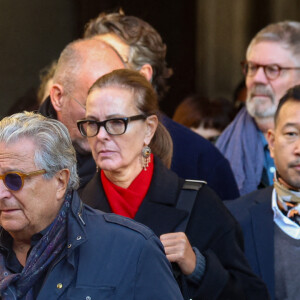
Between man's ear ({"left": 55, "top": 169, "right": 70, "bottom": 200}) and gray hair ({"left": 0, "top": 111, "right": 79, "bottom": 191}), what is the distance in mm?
19

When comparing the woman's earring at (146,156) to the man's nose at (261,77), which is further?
the man's nose at (261,77)

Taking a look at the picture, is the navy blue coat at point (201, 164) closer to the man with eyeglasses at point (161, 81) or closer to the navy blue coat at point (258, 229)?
the man with eyeglasses at point (161, 81)

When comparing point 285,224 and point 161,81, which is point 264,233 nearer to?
point 285,224

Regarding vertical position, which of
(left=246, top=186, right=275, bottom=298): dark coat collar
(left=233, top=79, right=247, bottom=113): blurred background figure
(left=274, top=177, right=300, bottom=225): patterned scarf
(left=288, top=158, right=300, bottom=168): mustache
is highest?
(left=288, top=158, right=300, bottom=168): mustache

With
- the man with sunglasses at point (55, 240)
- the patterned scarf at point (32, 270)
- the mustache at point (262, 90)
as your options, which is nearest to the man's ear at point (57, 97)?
the man with sunglasses at point (55, 240)

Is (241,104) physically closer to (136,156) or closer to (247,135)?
(247,135)

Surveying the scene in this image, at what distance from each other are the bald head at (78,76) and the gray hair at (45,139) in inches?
37.6

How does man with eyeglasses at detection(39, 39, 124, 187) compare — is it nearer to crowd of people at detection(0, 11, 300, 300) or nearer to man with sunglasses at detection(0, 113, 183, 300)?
crowd of people at detection(0, 11, 300, 300)

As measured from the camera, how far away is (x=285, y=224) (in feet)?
15.5

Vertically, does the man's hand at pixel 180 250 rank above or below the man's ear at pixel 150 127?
below

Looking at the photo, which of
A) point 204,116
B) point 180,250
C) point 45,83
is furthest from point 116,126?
point 204,116

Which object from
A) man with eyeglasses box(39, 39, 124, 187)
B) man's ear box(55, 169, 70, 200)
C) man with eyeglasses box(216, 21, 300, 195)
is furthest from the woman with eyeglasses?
man with eyeglasses box(216, 21, 300, 195)

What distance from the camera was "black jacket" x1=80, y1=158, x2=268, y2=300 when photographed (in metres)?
4.20

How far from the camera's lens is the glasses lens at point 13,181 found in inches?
139
